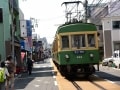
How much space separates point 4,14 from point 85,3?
8.61 metres

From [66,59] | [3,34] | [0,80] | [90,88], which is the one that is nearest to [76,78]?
[66,59]

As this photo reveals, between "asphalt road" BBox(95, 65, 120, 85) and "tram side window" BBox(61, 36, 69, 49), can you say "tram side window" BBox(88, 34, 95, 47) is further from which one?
"asphalt road" BBox(95, 65, 120, 85)

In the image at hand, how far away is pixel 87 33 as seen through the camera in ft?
93.6

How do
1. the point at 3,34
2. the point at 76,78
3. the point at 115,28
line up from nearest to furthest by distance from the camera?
the point at 76,78
the point at 3,34
the point at 115,28

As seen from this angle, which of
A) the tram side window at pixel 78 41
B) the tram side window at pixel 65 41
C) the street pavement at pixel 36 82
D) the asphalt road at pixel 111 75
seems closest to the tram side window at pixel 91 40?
the tram side window at pixel 78 41

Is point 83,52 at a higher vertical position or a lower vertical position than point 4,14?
lower

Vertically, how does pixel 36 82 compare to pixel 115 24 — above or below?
below

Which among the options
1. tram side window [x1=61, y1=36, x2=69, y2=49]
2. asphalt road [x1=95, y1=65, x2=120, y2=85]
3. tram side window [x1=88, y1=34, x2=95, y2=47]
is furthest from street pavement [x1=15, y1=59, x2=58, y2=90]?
asphalt road [x1=95, y1=65, x2=120, y2=85]

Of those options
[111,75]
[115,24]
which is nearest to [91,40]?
[111,75]

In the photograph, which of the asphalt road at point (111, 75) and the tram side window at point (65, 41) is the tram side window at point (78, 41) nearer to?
the tram side window at point (65, 41)

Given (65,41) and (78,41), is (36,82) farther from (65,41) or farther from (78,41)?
(78,41)

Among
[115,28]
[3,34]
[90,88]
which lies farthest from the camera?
[115,28]

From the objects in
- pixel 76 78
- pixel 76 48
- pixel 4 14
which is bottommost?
pixel 76 78

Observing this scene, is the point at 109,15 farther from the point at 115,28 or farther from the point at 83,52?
the point at 83,52
